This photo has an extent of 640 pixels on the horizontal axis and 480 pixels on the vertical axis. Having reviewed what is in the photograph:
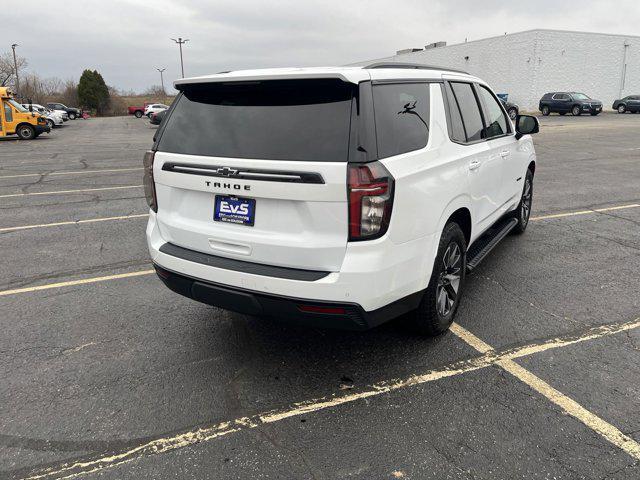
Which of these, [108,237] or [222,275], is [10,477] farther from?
[108,237]

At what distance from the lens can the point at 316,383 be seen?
3.11m

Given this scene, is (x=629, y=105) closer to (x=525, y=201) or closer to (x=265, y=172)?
(x=525, y=201)

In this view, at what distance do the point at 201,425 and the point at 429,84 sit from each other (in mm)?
2740

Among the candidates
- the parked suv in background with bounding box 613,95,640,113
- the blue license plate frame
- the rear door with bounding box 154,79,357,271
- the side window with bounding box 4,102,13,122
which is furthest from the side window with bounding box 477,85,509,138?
the parked suv in background with bounding box 613,95,640,113

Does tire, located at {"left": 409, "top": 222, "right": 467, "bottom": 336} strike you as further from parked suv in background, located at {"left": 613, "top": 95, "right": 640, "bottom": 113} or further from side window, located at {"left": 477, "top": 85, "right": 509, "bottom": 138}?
A: parked suv in background, located at {"left": 613, "top": 95, "right": 640, "bottom": 113}

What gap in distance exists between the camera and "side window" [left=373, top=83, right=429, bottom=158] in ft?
9.17

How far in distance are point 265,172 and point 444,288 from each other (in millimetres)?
1685

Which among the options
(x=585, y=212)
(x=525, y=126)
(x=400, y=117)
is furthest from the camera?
(x=585, y=212)

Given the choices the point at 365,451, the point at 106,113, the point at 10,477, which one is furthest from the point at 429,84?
the point at 106,113

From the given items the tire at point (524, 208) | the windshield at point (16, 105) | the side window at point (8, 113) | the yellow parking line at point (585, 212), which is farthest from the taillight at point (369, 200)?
the side window at point (8, 113)

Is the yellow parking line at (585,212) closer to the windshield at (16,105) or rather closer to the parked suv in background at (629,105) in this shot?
the windshield at (16,105)

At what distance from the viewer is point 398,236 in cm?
278

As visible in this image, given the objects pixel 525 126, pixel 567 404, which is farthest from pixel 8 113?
pixel 567 404

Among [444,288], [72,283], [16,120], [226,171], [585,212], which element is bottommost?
[72,283]
